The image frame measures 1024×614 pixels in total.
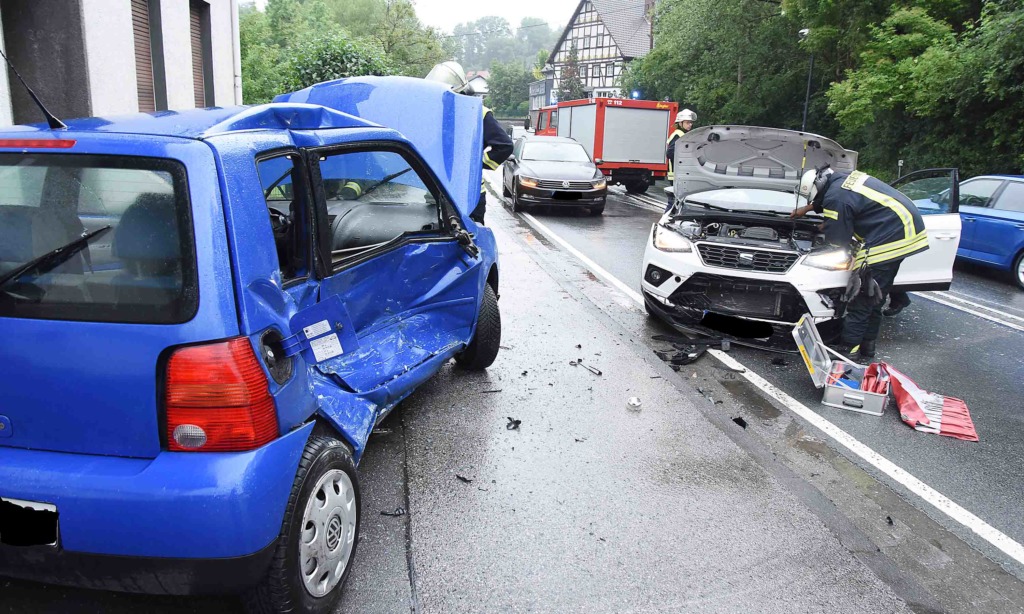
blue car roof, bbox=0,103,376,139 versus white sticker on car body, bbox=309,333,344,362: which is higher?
blue car roof, bbox=0,103,376,139

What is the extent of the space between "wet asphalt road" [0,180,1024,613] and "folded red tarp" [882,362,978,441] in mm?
121

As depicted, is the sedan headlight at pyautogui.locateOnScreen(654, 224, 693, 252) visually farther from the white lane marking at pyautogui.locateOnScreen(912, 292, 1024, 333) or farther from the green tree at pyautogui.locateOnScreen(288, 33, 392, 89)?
the green tree at pyautogui.locateOnScreen(288, 33, 392, 89)

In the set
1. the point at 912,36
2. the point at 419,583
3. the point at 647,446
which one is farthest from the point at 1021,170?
the point at 419,583

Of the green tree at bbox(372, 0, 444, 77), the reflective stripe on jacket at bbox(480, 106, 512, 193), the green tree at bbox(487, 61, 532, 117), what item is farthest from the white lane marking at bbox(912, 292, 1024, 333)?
the green tree at bbox(487, 61, 532, 117)

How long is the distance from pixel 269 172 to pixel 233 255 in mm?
783

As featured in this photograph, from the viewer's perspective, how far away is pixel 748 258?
6.10m

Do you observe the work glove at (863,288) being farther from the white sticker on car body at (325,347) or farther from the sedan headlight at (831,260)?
the white sticker on car body at (325,347)

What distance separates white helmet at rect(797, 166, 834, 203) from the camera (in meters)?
6.39

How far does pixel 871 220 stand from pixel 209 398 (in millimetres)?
5505

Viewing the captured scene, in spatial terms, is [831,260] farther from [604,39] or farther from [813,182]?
[604,39]

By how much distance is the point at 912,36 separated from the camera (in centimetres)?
1525

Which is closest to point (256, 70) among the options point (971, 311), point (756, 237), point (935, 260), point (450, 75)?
point (450, 75)

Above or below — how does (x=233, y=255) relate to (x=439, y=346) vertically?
above

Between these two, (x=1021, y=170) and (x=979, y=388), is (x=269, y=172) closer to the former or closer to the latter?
(x=979, y=388)
